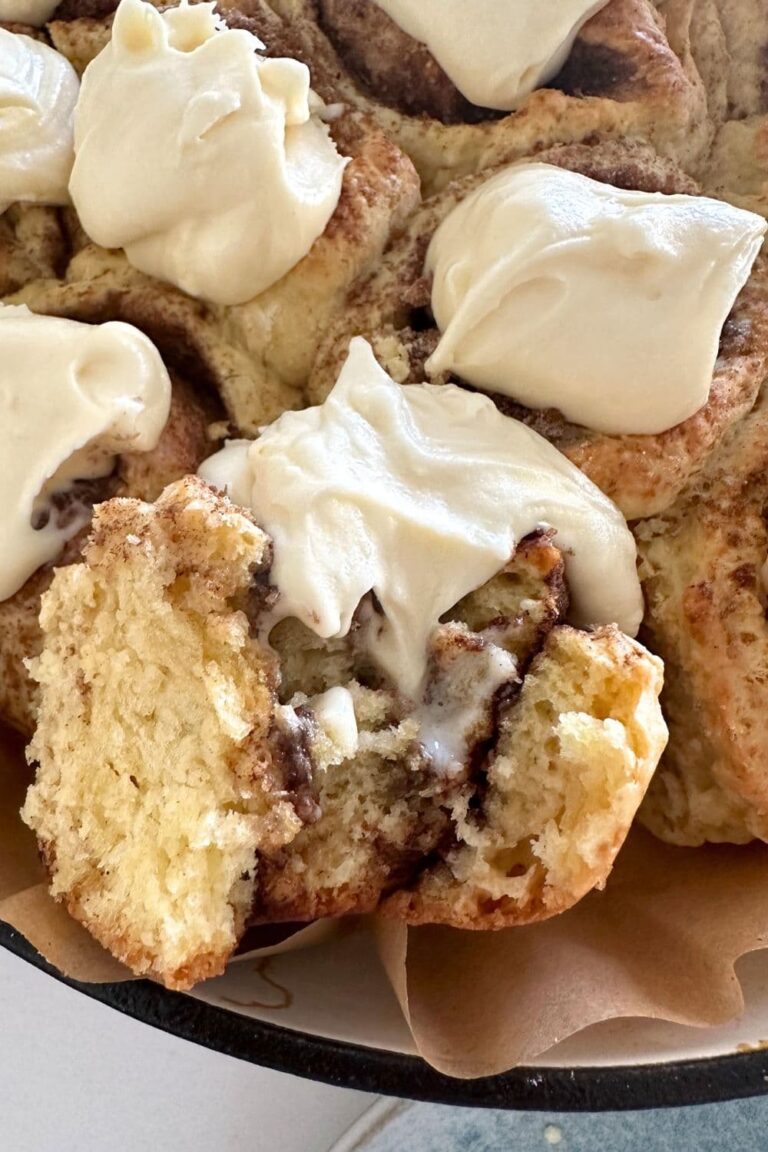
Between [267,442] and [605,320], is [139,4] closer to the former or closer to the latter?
[267,442]

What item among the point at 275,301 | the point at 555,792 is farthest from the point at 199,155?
the point at 555,792

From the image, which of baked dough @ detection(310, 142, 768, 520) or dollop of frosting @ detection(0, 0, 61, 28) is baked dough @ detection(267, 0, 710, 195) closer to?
baked dough @ detection(310, 142, 768, 520)

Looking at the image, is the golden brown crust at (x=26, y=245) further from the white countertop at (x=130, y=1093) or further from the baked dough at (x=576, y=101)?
the white countertop at (x=130, y=1093)

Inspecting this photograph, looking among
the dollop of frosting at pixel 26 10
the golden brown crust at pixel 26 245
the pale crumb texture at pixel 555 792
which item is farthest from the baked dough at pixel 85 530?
the dollop of frosting at pixel 26 10

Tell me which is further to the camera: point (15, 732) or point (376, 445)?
point (15, 732)

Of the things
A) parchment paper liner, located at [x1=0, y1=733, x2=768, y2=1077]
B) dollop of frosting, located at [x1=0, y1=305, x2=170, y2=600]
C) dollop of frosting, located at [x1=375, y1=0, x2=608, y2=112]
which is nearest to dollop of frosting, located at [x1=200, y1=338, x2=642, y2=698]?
dollop of frosting, located at [x1=0, y1=305, x2=170, y2=600]

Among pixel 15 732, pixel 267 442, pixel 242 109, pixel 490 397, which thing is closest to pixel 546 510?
pixel 490 397
